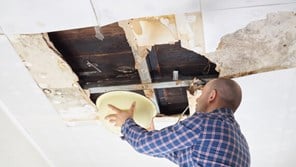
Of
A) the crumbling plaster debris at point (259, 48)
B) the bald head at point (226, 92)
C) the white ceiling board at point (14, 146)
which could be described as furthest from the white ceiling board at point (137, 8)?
the white ceiling board at point (14, 146)

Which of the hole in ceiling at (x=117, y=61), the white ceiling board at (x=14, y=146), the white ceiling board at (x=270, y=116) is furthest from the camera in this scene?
the white ceiling board at (x=14, y=146)

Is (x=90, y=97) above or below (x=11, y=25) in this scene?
below

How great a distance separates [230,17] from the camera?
1.61 m

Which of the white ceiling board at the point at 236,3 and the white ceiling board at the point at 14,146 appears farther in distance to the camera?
the white ceiling board at the point at 14,146

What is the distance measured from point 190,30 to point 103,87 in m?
0.59

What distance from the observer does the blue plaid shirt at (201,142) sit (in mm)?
1498

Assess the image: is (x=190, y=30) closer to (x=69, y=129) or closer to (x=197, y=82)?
(x=197, y=82)

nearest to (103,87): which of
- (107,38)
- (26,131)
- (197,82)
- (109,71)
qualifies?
(109,71)

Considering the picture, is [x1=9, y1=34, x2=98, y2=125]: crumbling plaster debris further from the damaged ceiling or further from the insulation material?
the insulation material

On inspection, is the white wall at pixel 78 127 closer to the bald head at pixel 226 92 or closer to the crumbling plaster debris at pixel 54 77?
the crumbling plaster debris at pixel 54 77

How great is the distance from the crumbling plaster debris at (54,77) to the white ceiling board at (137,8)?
1.03ft

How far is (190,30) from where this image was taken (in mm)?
1696

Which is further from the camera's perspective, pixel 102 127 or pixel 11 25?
pixel 102 127

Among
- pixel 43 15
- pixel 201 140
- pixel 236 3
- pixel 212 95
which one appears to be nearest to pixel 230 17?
pixel 236 3
